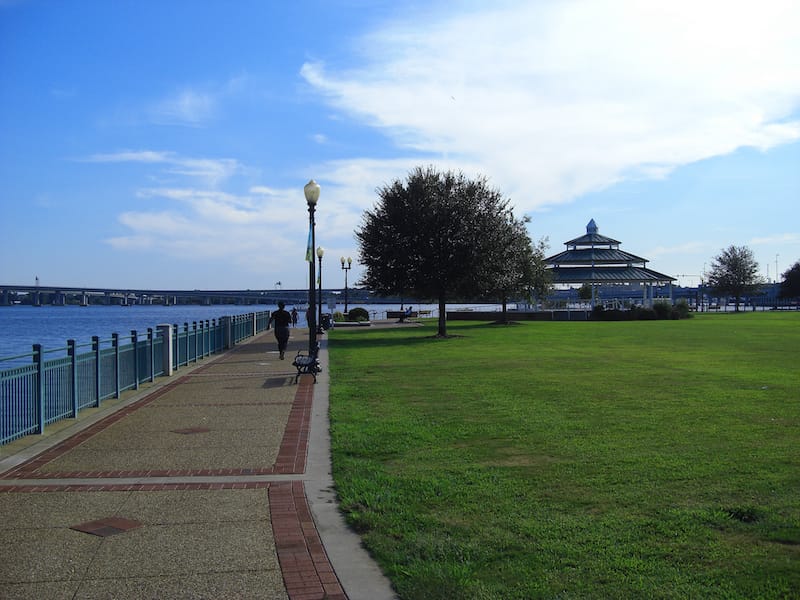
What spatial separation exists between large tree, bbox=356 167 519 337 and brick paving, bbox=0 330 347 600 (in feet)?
78.4

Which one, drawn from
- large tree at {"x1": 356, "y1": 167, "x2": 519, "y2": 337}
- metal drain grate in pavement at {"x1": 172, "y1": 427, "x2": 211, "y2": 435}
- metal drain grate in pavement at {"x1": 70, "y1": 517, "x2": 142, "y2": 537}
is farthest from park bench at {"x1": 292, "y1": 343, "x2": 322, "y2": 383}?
large tree at {"x1": 356, "y1": 167, "x2": 519, "y2": 337}

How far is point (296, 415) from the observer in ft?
40.4

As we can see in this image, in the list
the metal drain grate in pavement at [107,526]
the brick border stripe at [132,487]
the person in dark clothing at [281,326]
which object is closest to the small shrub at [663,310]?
the person in dark clothing at [281,326]

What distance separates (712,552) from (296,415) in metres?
7.90

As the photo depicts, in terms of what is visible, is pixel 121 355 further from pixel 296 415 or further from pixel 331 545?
A: pixel 331 545

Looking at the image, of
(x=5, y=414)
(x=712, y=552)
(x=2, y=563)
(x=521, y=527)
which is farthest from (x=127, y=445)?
(x=712, y=552)

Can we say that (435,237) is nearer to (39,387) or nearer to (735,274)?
(39,387)

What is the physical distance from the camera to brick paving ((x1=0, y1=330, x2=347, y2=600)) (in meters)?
5.07

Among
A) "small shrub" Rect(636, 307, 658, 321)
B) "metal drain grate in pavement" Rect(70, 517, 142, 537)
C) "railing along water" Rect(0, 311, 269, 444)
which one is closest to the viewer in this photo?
"metal drain grate in pavement" Rect(70, 517, 142, 537)

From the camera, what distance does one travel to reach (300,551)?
567cm

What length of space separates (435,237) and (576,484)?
93.5ft

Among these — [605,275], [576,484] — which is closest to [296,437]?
[576,484]

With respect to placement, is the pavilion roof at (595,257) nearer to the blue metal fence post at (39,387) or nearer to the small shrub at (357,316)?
the small shrub at (357,316)

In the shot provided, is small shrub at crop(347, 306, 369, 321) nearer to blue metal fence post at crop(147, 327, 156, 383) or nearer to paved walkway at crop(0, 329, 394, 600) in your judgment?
blue metal fence post at crop(147, 327, 156, 383)
